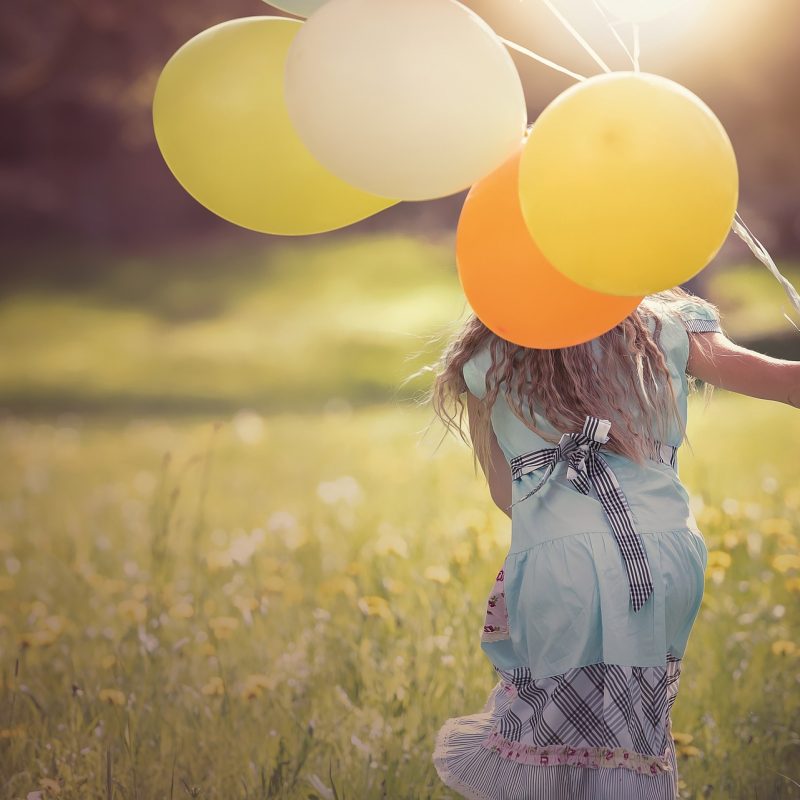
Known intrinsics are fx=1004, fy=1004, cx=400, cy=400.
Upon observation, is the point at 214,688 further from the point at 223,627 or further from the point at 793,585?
the point at 793,585

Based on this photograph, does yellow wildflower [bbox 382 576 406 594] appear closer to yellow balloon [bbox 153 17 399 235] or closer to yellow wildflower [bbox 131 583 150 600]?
yellow wildflower [bbox 131 583 150 600]

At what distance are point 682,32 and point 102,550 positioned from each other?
9.19 feet

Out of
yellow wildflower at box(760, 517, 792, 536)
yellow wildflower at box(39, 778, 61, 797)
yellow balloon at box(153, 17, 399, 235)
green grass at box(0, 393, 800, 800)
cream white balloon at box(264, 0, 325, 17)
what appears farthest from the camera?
yellow wildflower at box(760, 517, 792, 536)

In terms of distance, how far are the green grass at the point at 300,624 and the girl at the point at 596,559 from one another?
0.40 meters

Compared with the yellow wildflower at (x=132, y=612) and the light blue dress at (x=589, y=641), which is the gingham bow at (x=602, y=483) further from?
the yellow wildflower at (x=132, y=612)

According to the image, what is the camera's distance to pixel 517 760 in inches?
52.3

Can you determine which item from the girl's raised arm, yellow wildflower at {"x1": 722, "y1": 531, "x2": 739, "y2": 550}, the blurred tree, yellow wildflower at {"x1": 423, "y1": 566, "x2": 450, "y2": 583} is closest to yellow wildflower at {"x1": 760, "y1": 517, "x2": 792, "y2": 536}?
yellow wildflower at {"x1": 722, "y1": 531, "x2": 739, "y2": 550}

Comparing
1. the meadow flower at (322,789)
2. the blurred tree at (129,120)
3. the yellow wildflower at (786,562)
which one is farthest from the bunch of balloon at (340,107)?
the blurred tree at (129,120)

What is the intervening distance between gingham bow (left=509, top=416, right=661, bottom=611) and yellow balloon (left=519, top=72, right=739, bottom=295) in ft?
0.98

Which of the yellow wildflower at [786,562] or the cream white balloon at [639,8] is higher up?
the cream white balloon at [639,8]

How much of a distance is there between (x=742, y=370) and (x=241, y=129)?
28.7 inches

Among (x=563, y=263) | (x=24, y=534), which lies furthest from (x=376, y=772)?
(x=24, y=534)

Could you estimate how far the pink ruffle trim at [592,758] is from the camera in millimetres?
1301

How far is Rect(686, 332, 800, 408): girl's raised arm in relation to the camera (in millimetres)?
1304
